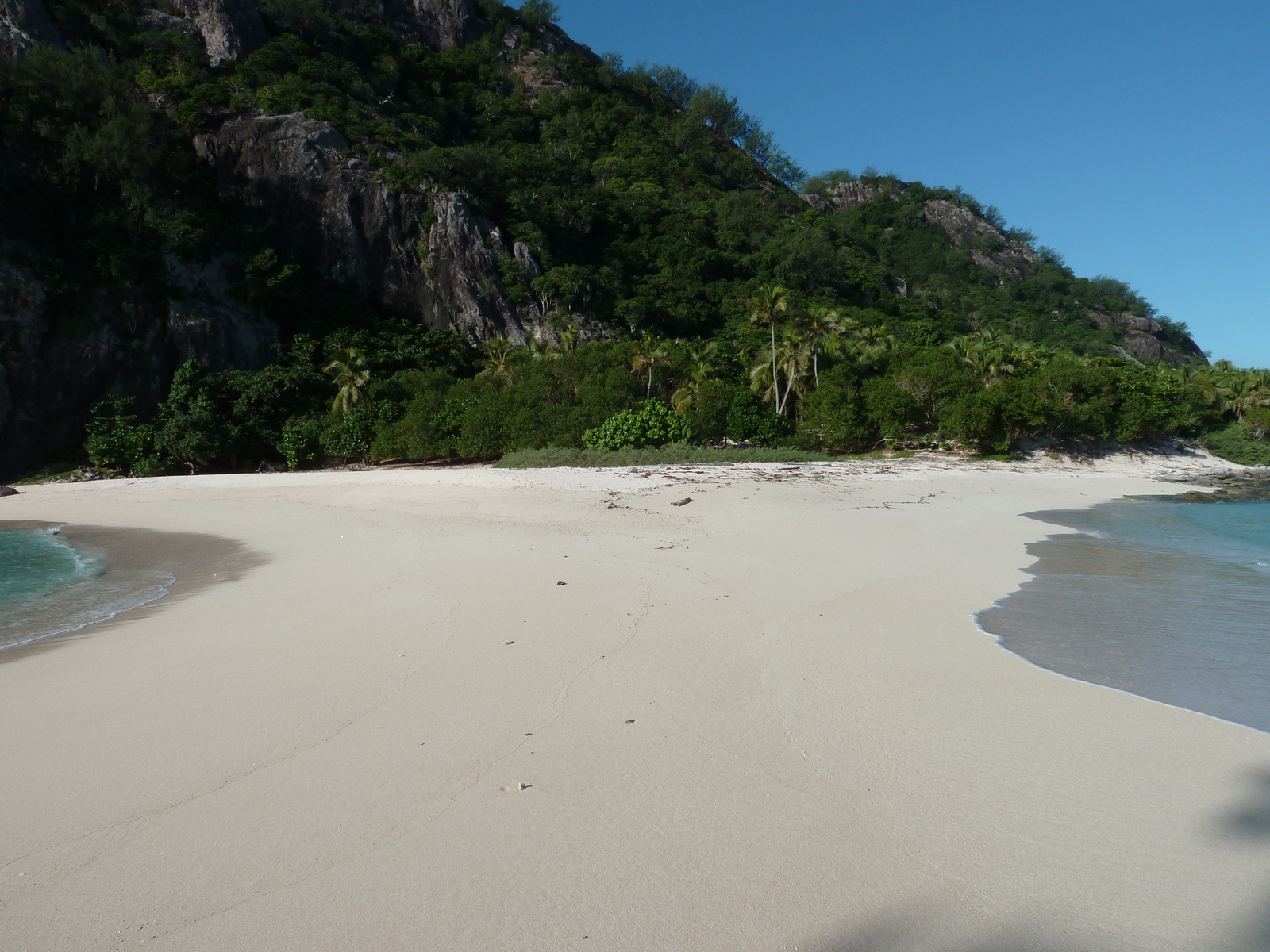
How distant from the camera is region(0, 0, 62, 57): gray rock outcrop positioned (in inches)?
1836

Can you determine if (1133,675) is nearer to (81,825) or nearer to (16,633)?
(81,825)

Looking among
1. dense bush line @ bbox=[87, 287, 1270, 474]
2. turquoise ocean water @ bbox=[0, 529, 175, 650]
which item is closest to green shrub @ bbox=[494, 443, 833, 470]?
dense bush line @ bbox=[87, 287, 1270, 474]

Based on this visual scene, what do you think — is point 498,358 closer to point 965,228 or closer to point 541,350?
point 541,350

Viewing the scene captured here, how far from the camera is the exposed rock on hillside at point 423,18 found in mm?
87062

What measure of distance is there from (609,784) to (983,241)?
118 metres

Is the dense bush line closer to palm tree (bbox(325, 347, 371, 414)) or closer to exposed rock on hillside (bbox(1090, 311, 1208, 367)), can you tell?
palm tree (bbox(325, 347, 371, 414))

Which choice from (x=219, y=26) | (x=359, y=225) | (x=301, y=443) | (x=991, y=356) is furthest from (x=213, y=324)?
(x=991, y=356)

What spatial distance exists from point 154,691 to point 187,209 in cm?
5029

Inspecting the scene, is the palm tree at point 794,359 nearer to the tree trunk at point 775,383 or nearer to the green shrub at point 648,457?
the tree trunk at point 775,383

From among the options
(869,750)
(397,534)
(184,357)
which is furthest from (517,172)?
(869,750)

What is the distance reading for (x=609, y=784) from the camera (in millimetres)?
3742

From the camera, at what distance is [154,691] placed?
5309 mm

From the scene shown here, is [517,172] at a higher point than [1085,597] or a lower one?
higher

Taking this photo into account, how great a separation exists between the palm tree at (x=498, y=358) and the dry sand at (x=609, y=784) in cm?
3427
